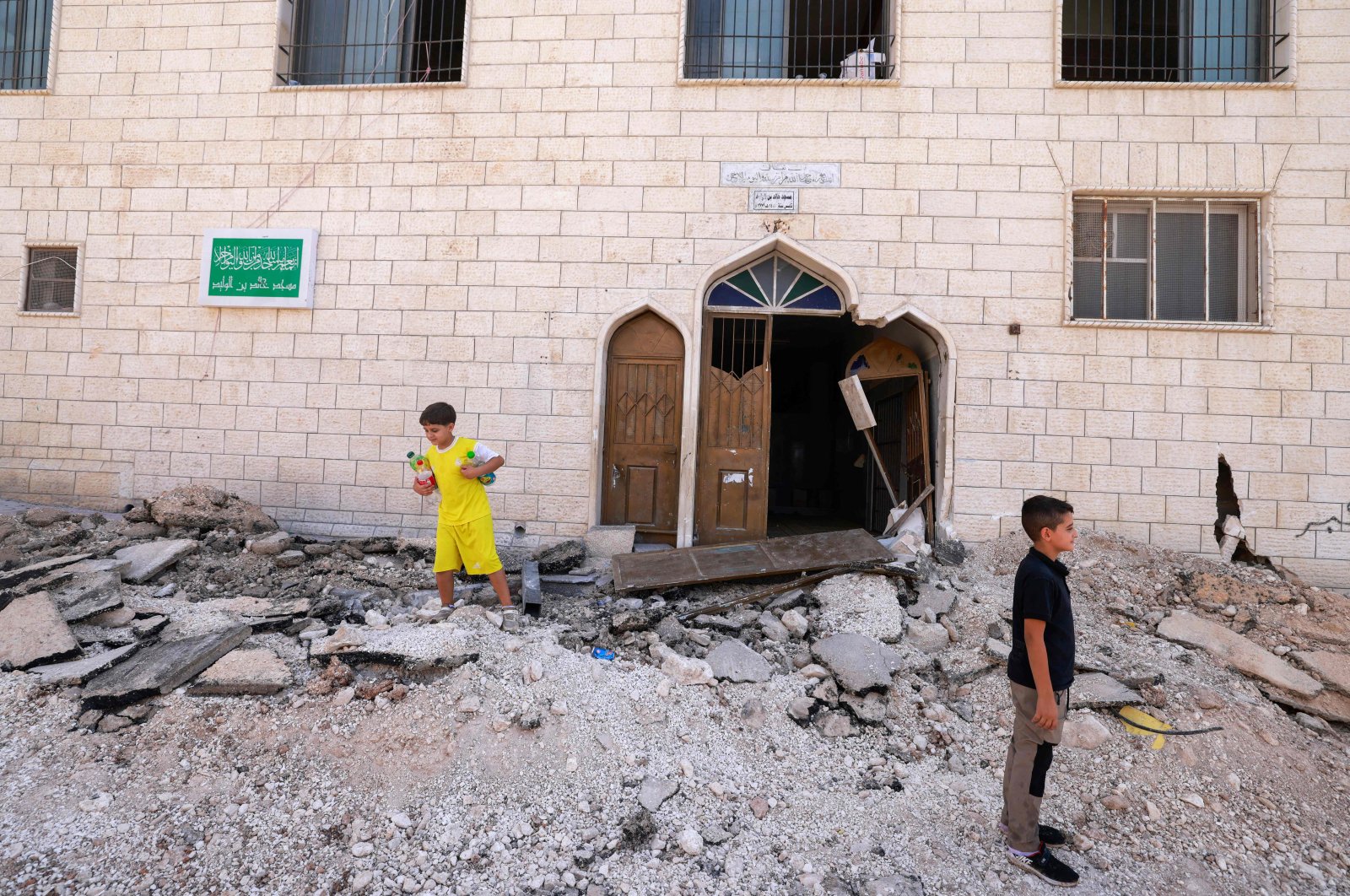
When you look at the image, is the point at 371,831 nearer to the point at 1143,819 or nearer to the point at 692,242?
the point at 1143,819

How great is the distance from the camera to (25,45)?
7.60m

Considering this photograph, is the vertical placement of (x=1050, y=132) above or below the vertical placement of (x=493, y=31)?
below

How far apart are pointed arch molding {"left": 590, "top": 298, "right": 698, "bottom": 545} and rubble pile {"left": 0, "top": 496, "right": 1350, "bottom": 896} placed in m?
1.47

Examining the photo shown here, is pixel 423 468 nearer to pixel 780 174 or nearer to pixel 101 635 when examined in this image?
pixel 101 635

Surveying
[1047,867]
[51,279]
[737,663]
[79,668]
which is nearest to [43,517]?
[51,279]

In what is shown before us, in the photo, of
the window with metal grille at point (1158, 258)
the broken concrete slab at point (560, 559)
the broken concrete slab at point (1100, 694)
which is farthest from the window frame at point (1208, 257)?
the broken concrete slab at point (560, 559)

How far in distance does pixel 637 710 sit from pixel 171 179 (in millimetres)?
7211

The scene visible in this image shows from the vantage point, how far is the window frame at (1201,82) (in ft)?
20.3

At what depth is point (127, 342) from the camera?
23.1 feet

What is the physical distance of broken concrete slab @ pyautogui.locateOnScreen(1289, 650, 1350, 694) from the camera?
4328 mm

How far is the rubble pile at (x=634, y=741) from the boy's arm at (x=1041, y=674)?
663 millimetres

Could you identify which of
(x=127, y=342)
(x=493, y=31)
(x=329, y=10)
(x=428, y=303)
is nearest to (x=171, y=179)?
(x=127, y=342)

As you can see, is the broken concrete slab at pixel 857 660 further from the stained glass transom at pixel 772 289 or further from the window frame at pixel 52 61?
the window frame at pixel 52 61

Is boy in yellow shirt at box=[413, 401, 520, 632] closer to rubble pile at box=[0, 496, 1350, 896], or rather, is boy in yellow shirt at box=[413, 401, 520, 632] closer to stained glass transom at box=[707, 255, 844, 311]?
rubble pile at box=[0, 496, 1350, 896]
